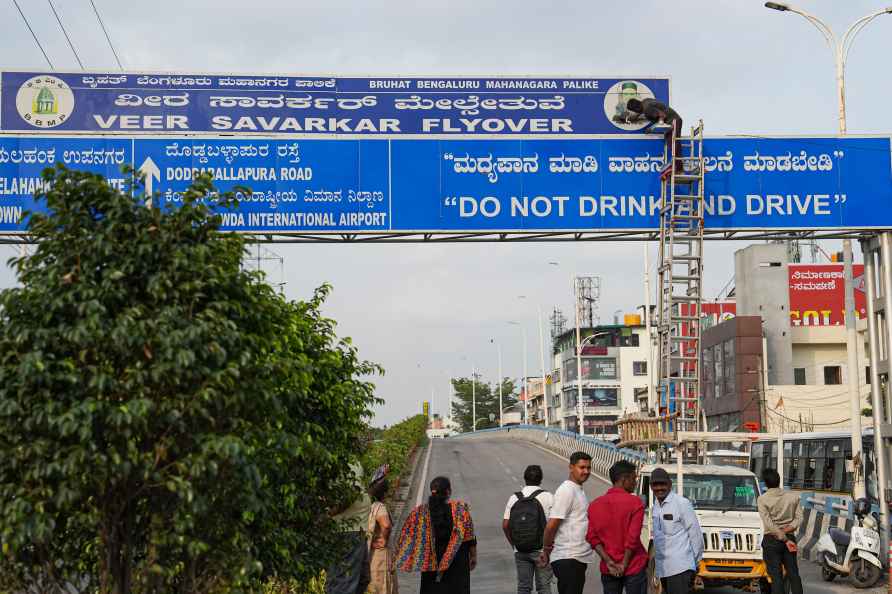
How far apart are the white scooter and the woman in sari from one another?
8.13m

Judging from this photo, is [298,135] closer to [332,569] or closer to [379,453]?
[332,569]

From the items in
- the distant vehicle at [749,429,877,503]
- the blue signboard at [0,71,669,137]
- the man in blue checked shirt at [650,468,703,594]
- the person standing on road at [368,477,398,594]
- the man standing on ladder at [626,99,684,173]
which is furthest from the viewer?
the distant vehicle at [749,429,877,503]

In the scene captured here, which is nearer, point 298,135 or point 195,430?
point 195,430

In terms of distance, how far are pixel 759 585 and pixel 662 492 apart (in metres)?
5.73

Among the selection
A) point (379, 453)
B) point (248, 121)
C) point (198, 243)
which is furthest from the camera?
point (379, 453)

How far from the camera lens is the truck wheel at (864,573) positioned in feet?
54.0

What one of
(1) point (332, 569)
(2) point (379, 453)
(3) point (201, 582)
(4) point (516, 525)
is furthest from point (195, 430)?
(2) point (379, 453)

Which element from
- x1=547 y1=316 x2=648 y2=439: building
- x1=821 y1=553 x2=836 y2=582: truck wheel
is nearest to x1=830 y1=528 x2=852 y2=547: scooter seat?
x1=821 y1=553 x2=836 y2=582: truck wheel

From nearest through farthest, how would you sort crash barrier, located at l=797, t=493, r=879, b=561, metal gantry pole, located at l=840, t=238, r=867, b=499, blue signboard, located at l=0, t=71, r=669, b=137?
blue signboard, located at l=0, t=71, r=669, b=137
crash barrier, located at l=797, t=493, r=879, b=561
metal gantry pole, located at l=840, t=238, r=867, b=499

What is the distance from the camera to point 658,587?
12.3 metres

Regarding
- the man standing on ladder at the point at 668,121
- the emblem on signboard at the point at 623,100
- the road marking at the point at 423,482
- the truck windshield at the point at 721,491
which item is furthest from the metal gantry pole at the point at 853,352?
the road marking at the point at 423,482

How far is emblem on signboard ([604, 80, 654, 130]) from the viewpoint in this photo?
2062cm

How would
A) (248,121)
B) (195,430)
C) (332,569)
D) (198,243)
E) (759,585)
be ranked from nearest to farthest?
(195,430), (198,243), (332,569), (759,585), (248,121)

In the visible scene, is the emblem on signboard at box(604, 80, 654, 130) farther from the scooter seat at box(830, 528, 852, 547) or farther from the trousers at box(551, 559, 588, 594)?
the trousers at box(551, 559, 588, 594)
